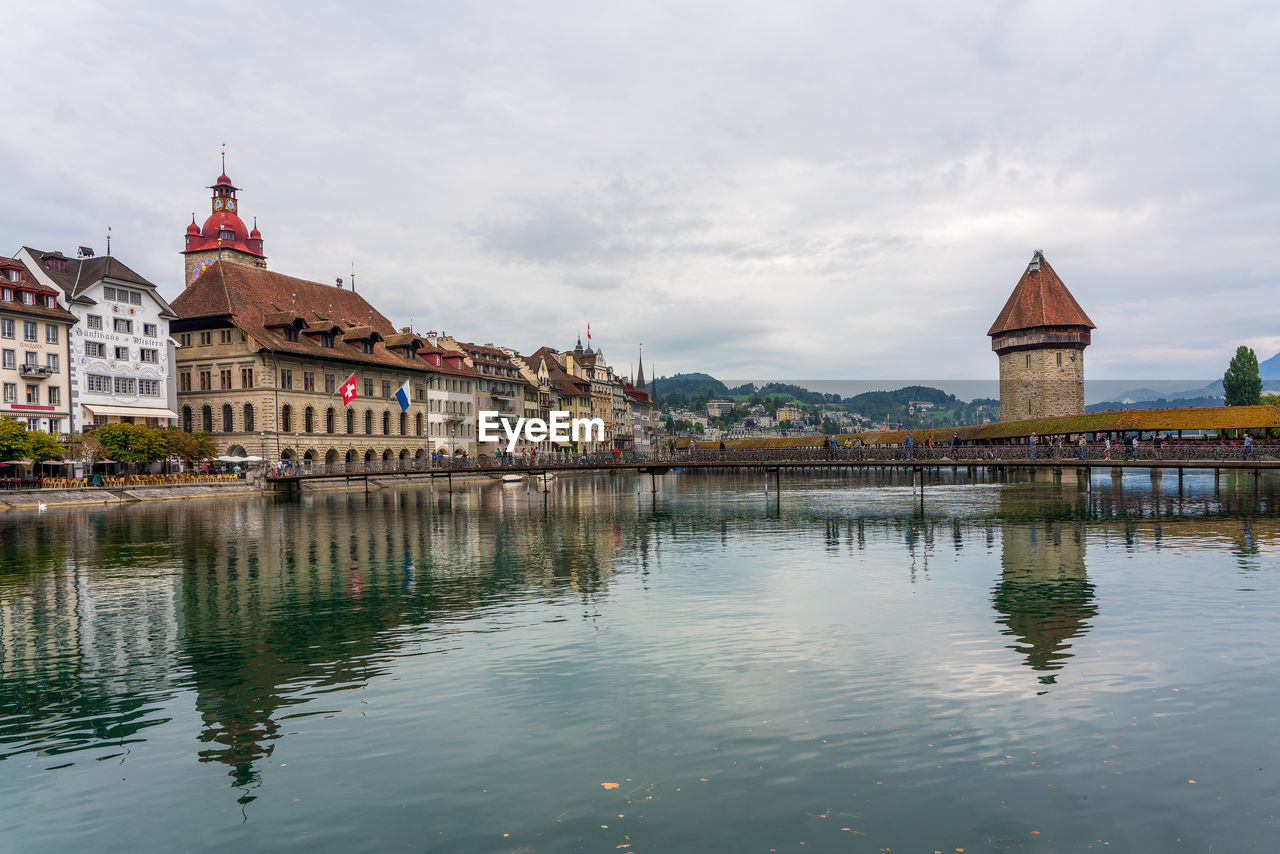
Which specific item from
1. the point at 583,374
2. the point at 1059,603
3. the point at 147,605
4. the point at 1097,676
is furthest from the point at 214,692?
the point at 583,374

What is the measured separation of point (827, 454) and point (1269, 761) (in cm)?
5937

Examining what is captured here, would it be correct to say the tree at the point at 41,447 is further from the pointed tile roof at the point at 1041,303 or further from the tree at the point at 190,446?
the pointed tile roof at the point at 1041,303

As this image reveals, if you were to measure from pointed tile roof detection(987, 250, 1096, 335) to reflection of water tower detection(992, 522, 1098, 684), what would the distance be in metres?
81.8

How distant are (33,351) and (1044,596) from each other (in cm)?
7818

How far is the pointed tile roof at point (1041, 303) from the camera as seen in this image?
376ft

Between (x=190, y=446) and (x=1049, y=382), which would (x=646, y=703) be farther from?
(x=1049, y=382)

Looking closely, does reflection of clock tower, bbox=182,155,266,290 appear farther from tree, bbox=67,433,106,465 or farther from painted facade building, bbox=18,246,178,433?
tree, bbox=67,433,106,465

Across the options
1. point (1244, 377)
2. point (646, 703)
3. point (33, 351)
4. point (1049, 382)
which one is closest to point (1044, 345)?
point (1049, 382)

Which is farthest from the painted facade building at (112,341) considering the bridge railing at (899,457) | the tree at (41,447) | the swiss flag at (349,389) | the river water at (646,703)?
the river water at (646,703)

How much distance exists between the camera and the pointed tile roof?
114625 mm

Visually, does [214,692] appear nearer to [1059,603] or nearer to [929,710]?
[929,710]

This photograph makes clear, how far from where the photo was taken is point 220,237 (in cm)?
13338

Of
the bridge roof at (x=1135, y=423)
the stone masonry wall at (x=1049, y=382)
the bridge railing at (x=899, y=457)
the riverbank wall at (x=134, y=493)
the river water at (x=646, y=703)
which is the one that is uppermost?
the stone masonry wall at (x=1049, y=382)

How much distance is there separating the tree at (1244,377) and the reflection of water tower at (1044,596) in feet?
378
